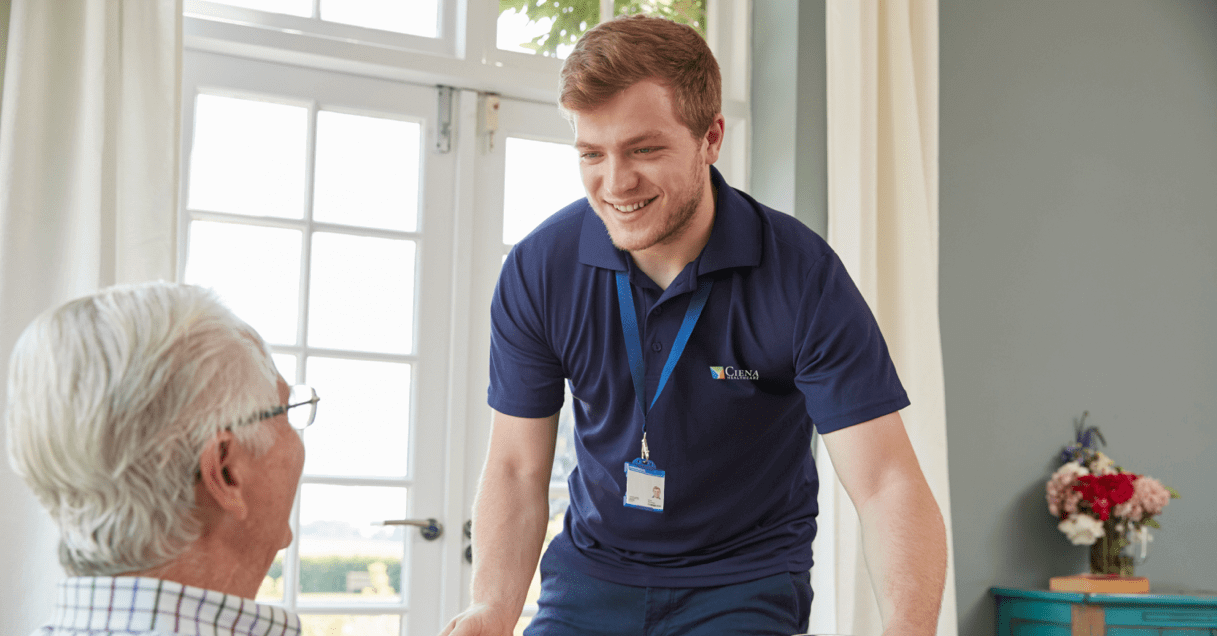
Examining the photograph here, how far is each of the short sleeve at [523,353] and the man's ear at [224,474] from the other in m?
0.87

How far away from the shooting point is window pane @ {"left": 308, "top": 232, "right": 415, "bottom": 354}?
298cm

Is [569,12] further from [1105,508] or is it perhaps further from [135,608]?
[135,608]

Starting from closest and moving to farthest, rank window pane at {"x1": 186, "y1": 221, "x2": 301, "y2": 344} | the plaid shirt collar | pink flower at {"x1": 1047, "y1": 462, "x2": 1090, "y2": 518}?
the plaid shirt collar → window pane at {"x1": 186, "y1": 221, "x2": 301, "y2": 344} → pink flower at {"x1": 1047, "y1": 462, "x2": 1090, "y2": 518}

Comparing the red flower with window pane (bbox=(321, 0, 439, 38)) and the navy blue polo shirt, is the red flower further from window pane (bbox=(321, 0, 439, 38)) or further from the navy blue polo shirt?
window pane (bbox=(321, 0, 439, 38))

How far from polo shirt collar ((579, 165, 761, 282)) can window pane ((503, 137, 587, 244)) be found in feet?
4.34

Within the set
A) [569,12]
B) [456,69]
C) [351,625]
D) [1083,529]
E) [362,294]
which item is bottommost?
[351,625]

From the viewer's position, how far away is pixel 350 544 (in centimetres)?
293

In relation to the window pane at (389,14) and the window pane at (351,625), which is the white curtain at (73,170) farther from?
the window pane at (351,625)

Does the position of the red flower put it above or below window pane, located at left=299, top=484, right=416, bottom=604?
above

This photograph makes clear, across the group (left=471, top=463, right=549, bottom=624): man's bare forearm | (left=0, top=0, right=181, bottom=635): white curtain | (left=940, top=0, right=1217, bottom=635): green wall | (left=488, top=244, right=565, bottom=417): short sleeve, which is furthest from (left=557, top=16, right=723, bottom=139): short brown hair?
(left=940, top=0, right=1217, bottom=635): green wall

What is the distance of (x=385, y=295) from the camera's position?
304 cm

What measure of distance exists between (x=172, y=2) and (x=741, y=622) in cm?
206

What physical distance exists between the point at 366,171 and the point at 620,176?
155cm

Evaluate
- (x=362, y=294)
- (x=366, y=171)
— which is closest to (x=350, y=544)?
(x=362, y=294)
